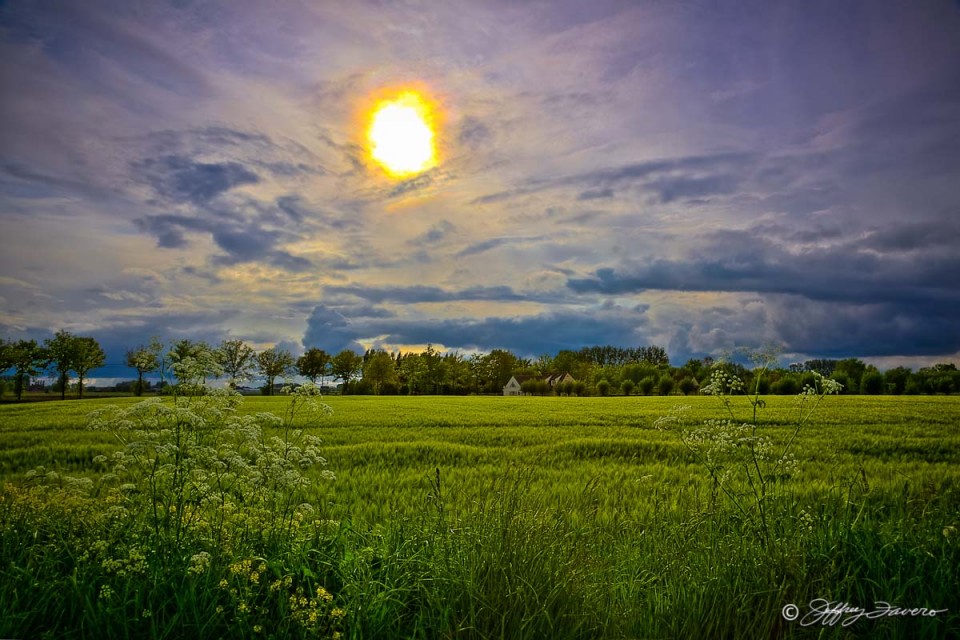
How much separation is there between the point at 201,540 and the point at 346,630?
5.07 ft

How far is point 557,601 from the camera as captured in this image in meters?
4.28

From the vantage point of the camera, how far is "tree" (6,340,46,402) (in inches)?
1967

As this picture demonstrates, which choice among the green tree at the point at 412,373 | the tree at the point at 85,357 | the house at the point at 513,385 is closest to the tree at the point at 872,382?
the house at the point at 513,385

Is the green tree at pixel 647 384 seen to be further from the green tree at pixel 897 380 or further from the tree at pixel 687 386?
the green tree at pixel 897 380

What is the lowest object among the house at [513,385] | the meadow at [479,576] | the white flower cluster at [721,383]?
the house at [513,385]

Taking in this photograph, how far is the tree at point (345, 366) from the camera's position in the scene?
107375 mm

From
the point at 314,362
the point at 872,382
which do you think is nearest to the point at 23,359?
the point at 314,362

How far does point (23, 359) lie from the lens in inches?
2019

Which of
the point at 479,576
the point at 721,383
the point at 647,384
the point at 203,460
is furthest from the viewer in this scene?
the point at 647,384

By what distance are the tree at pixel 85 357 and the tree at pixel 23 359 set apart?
2746mm

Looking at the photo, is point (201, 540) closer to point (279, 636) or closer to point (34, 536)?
point (279, 636)

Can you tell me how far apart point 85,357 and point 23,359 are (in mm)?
5545

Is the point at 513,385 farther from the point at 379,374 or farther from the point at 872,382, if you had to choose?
the point at 872,382

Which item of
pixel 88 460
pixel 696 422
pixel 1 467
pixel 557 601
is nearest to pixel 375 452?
pixel 88 460
